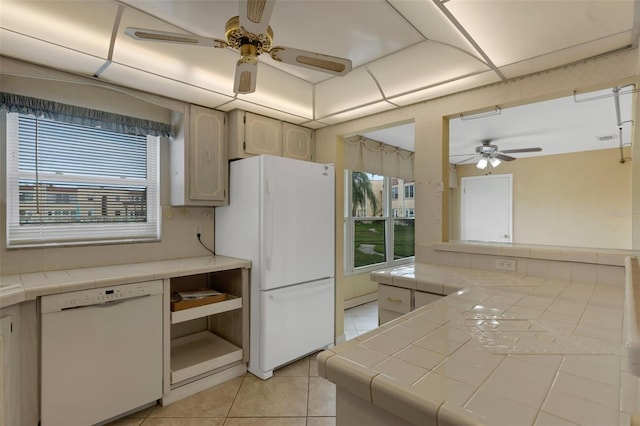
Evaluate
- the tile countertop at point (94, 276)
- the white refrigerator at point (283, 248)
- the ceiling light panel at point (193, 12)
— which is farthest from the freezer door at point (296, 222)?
the ceiling light panel at point (193, 12)

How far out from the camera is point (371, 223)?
4.87 meters

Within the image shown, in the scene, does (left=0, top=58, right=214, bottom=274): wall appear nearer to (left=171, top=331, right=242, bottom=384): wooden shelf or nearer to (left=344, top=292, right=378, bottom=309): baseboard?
(left=171, top=331, right=242, bottom=384): wooden shelf

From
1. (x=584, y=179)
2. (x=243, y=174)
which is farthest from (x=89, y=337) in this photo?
(x=584, y=179)

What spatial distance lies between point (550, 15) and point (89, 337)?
2970 millimetres

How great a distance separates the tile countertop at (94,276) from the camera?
1613 millimetres

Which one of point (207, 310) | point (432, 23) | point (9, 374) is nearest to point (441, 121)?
point (432, 23)

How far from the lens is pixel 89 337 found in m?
1.80

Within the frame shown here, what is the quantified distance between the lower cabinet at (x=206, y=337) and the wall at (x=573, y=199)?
4.50 m

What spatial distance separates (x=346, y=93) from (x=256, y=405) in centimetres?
Answer: 245

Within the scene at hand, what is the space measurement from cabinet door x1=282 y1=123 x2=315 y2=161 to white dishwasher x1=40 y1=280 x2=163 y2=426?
1.70 meters

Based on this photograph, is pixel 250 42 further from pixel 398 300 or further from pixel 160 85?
pixel 398 300

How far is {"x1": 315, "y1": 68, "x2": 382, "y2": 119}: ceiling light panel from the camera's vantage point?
2.39m

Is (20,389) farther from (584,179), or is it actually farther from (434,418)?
(584,179)

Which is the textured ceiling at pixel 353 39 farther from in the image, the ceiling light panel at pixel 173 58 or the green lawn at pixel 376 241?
the green lawn at pixel 376 241
